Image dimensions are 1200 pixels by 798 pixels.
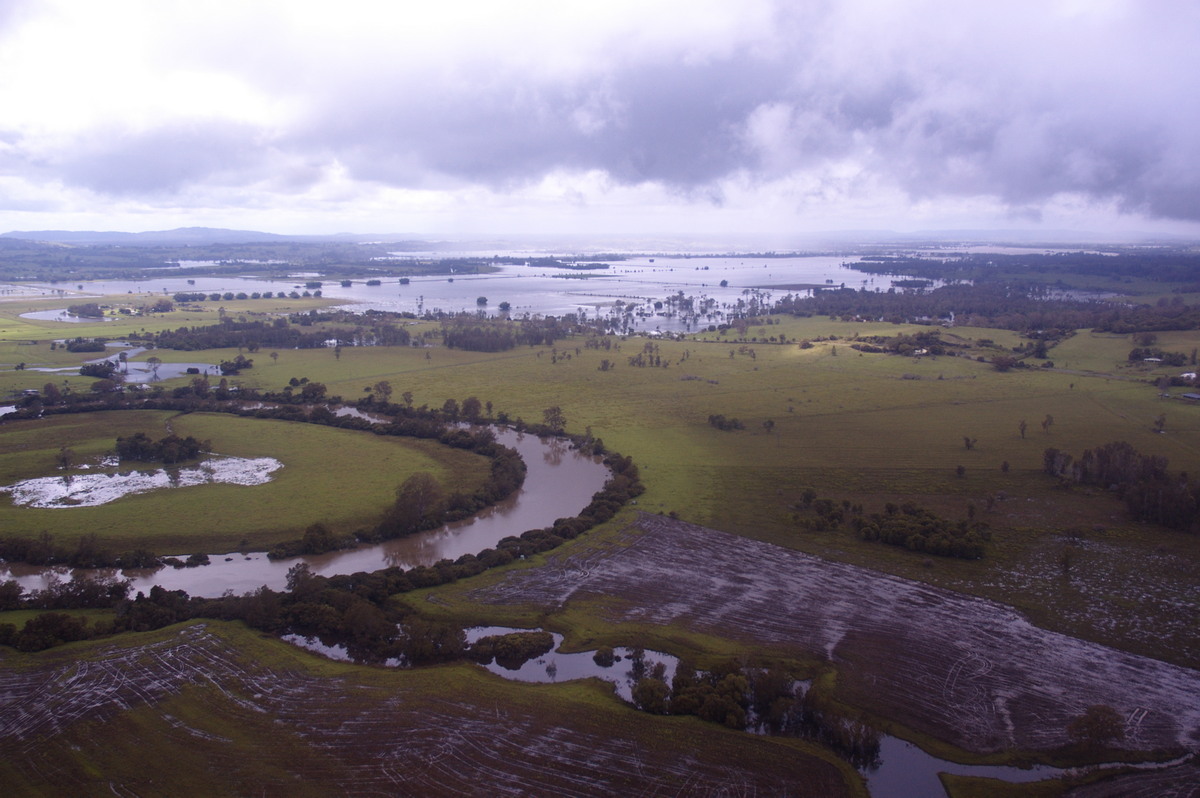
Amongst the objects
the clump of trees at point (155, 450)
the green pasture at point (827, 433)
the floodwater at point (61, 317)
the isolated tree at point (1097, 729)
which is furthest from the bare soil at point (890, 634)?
the floodwater at point (61, 317)

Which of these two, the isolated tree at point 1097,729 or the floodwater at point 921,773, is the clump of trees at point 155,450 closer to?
the floodwater at point 921,773

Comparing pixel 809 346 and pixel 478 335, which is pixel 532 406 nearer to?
pixel 478 335

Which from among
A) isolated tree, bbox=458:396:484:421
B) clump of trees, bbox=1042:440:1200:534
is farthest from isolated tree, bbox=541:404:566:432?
clump of trees, bbox=1042:440:1200:534

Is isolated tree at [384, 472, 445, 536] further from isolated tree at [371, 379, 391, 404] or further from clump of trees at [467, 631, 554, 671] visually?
isolated tree at [371, 379, 391, 404]

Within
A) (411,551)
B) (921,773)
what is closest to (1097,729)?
(921,773)

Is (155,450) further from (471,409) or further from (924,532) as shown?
(924,532)

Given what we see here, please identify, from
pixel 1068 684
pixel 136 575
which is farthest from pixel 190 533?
pixel 1068 684
